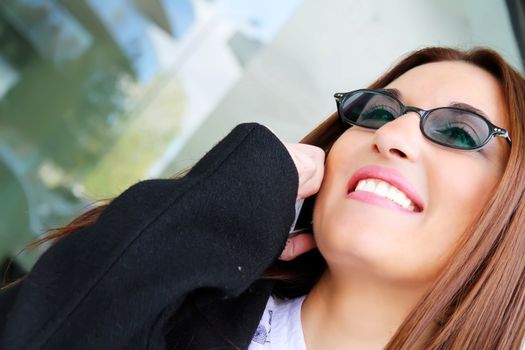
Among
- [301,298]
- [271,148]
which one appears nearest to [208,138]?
[301,298]

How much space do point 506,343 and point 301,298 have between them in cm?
37

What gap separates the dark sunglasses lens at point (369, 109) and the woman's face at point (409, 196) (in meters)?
0.04

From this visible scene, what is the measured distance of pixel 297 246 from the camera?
1.02 m

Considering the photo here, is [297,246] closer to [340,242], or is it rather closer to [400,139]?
[340,242]

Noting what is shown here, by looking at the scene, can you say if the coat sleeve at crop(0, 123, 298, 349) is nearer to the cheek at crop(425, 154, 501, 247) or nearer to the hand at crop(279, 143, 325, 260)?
the hand at crop(279, 143, 325, 260)

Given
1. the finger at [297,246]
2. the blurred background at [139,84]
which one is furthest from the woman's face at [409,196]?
the blurred background at [139,84]

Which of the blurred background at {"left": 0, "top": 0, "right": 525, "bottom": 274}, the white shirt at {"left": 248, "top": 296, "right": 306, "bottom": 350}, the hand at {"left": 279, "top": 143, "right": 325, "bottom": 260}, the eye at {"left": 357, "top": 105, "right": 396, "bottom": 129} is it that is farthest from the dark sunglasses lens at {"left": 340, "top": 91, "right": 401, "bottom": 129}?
the blurred background at {"left": 0, "top": 0, "right": 525, "bottom": 274}

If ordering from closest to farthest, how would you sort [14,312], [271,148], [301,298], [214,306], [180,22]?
[14,312] → [271,148] → [214,306] → [301,298] → [180,22]

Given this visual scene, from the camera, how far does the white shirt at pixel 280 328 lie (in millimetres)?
925

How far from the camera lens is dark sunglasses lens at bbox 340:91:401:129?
3.12 feet

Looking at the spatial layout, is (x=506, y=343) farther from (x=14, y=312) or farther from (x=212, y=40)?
(x=212, y=40)

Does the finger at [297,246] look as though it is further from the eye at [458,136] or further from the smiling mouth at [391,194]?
the eye at [458,136]

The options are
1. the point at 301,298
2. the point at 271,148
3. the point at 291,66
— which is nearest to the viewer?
the point at 271,148

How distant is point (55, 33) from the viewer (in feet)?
7.72
